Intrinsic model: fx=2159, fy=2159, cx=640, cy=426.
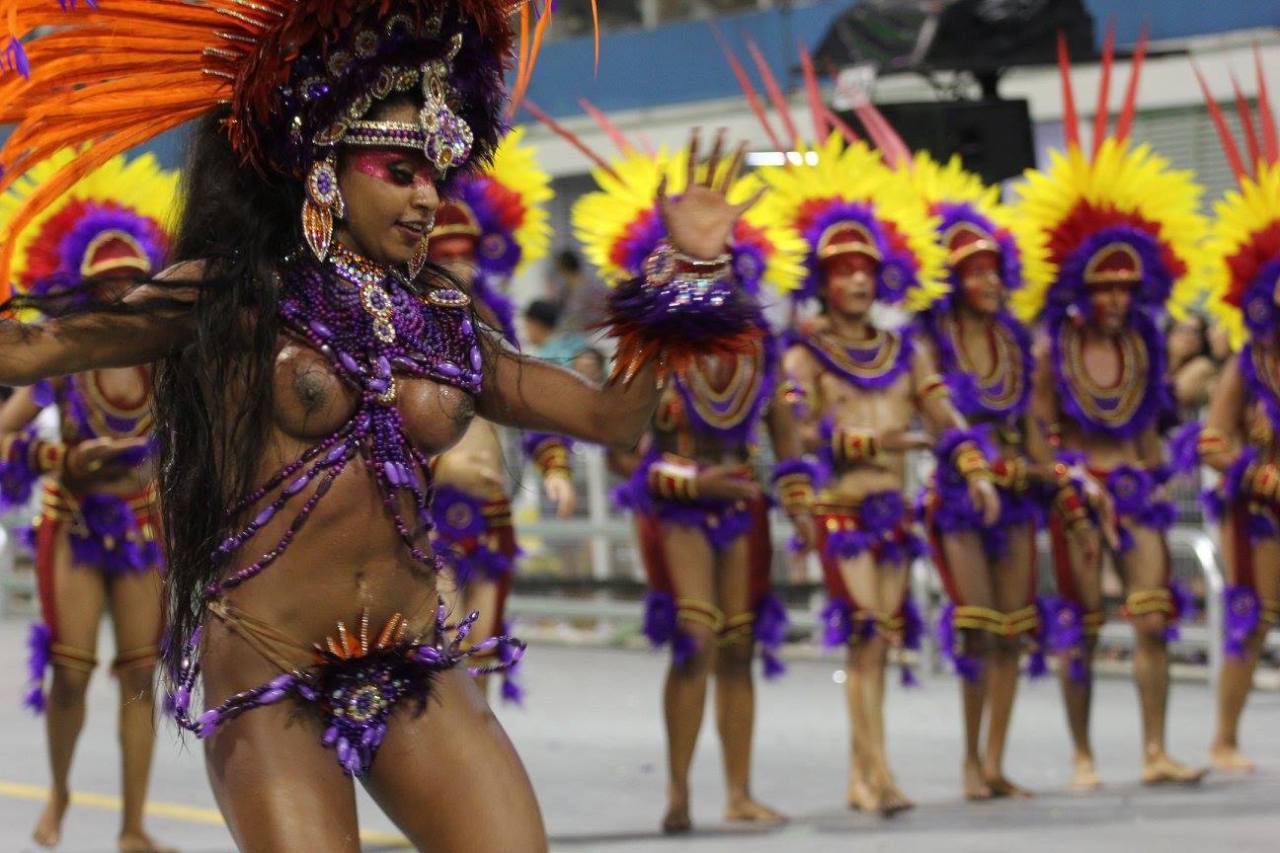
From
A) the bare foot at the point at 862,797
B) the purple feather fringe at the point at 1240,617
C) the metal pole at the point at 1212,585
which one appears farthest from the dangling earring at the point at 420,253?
the metal pole at the point at 1212,585

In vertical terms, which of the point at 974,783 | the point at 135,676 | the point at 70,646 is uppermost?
the point at 70,646

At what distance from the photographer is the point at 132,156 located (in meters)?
8.47

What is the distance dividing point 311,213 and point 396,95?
28 cm

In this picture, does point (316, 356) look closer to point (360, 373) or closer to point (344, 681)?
point (360, 373)

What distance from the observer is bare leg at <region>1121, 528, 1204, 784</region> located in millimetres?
8492

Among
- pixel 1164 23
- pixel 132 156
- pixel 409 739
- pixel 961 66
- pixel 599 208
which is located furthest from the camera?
pixel 1164 23

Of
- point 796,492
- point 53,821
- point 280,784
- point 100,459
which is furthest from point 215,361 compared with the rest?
point 796,492

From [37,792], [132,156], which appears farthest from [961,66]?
[37,792]

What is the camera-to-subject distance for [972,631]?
8508mm

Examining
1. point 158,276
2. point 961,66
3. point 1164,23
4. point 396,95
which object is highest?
point 1164,23

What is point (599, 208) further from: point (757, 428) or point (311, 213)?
point (311, 213)

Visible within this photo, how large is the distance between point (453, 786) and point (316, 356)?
0.83m

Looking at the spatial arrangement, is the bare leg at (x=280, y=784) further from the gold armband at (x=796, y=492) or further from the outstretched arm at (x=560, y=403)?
the gold armband at (x=796, y=492)

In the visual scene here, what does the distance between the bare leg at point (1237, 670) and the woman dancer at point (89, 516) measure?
422cm
